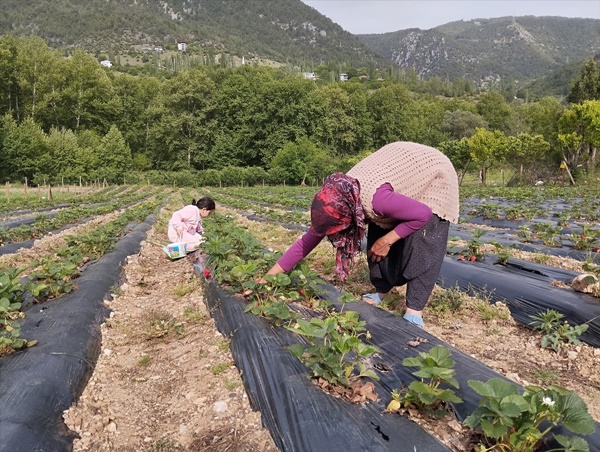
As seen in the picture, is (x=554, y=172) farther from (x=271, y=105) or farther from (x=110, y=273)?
(x=110, y=273)

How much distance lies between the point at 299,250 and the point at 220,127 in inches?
1779

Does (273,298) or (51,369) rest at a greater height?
(273,298)

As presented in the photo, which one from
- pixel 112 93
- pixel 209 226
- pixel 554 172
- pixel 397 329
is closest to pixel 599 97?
pixel 554 172

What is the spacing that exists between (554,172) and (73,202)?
32190 mm

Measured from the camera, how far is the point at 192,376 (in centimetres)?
292

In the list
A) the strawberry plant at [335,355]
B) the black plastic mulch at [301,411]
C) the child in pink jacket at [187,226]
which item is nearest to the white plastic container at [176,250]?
the child in pink jacket at [187,226]

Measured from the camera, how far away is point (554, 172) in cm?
3086

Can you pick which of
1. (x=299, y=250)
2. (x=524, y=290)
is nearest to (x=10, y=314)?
(x=299, y=250)

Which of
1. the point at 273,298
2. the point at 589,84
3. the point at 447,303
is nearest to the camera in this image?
the point at 273,298

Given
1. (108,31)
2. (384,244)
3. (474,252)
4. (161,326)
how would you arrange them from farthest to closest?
A: (108,31), (474,252), (161,326), (384,244)

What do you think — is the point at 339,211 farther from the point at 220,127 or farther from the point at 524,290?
the point at 220,127

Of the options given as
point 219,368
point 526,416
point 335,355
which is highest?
point 526,416

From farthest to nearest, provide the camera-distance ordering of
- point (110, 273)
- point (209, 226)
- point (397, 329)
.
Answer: point (209, 226) < point (110, 273) < point (397, 329)

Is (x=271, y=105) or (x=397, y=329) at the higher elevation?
(x=271, y=105)
